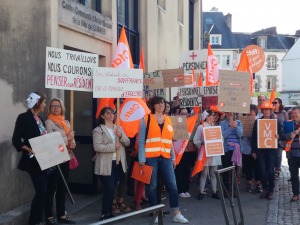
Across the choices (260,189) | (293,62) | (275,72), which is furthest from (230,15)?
(260,189)

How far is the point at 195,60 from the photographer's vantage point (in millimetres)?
10188

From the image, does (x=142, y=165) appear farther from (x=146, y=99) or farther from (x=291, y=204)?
(x=291, y=204)

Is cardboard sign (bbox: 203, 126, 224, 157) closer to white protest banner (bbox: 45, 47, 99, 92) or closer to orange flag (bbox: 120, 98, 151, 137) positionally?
orange flag (bbox: 120, 98, 151, 137)

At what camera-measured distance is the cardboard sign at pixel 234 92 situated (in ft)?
27.3

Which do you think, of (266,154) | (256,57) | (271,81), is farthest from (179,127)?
(271,81)

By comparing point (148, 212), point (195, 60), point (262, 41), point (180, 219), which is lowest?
point (180, 219)

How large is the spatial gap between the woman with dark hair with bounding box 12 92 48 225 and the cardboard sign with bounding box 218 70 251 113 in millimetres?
3559

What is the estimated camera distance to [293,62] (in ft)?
169

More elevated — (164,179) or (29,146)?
(29,146)

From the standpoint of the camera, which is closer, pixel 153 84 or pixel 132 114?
pixel 132 114

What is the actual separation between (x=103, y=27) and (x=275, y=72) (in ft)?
177

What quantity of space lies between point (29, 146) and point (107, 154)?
127 cm

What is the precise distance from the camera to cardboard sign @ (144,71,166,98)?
8.65 meters

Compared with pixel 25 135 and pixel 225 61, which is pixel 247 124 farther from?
pixel 225 61
